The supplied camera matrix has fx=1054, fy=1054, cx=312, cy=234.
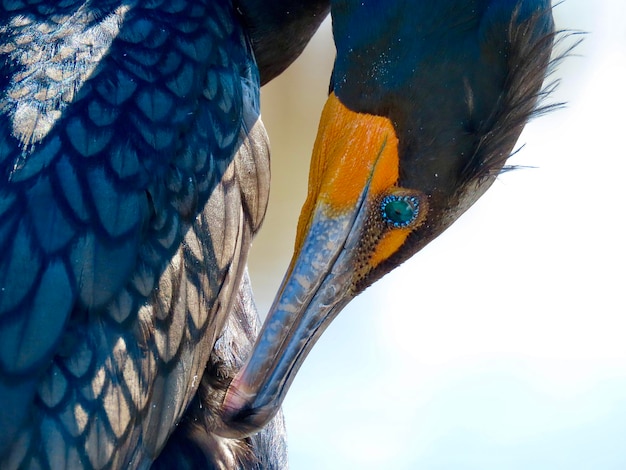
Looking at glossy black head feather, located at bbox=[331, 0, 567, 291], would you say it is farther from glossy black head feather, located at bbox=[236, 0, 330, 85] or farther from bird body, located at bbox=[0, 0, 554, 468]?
glossy black head feather, located at bbox=[236, 0, 330, 85]

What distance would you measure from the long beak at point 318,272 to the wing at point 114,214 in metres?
0.12

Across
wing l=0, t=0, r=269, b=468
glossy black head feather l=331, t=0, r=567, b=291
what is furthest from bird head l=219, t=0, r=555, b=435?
wing l=0, t=0, r=269, b=468

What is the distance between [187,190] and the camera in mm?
2150

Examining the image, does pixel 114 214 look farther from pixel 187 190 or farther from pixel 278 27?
pixel 278 27

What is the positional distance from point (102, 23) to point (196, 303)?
2.07 ft

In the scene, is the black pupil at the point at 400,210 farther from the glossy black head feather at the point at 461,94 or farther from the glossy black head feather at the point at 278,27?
the glossy black head feather at the point at 278,27

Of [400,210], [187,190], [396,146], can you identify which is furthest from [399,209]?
[187,190]

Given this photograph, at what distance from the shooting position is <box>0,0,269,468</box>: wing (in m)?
1.95

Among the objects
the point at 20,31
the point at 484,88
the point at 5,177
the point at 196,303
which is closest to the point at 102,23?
the point at 20,31

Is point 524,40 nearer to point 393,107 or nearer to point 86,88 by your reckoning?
point 393,107

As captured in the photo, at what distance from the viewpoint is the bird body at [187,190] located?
Result: 6.47 feet

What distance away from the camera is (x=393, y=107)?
89.7 inches

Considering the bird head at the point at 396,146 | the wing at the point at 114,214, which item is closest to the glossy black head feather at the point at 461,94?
the bird head at the point at 396,146

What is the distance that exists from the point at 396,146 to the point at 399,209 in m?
0.14
